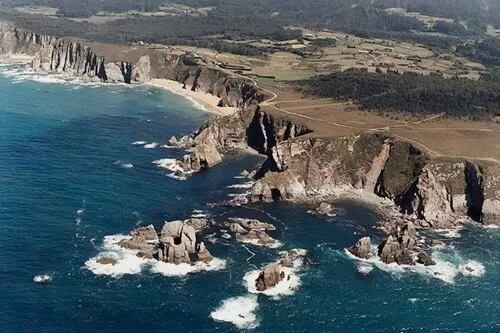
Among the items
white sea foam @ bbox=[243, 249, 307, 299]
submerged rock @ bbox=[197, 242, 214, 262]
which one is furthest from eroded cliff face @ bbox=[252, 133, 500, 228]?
white sea foam @ bbox=[243, 249, 307, 299]

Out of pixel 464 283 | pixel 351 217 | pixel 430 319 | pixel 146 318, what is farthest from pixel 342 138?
pixel 146 318

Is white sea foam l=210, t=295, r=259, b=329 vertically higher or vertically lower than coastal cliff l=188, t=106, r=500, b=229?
lower

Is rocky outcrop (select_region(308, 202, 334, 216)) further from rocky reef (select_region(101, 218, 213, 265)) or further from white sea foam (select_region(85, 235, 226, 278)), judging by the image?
white sea foam (select_region(85, 235, 226, 278))

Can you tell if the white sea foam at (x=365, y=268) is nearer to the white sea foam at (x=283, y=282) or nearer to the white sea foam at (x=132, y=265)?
the white sea foam at (x=283, y=282)

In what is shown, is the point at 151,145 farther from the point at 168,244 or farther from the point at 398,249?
the point at 398,249

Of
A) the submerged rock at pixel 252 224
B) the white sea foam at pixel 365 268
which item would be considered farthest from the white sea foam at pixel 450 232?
the submerged rock at pixel 252 224
